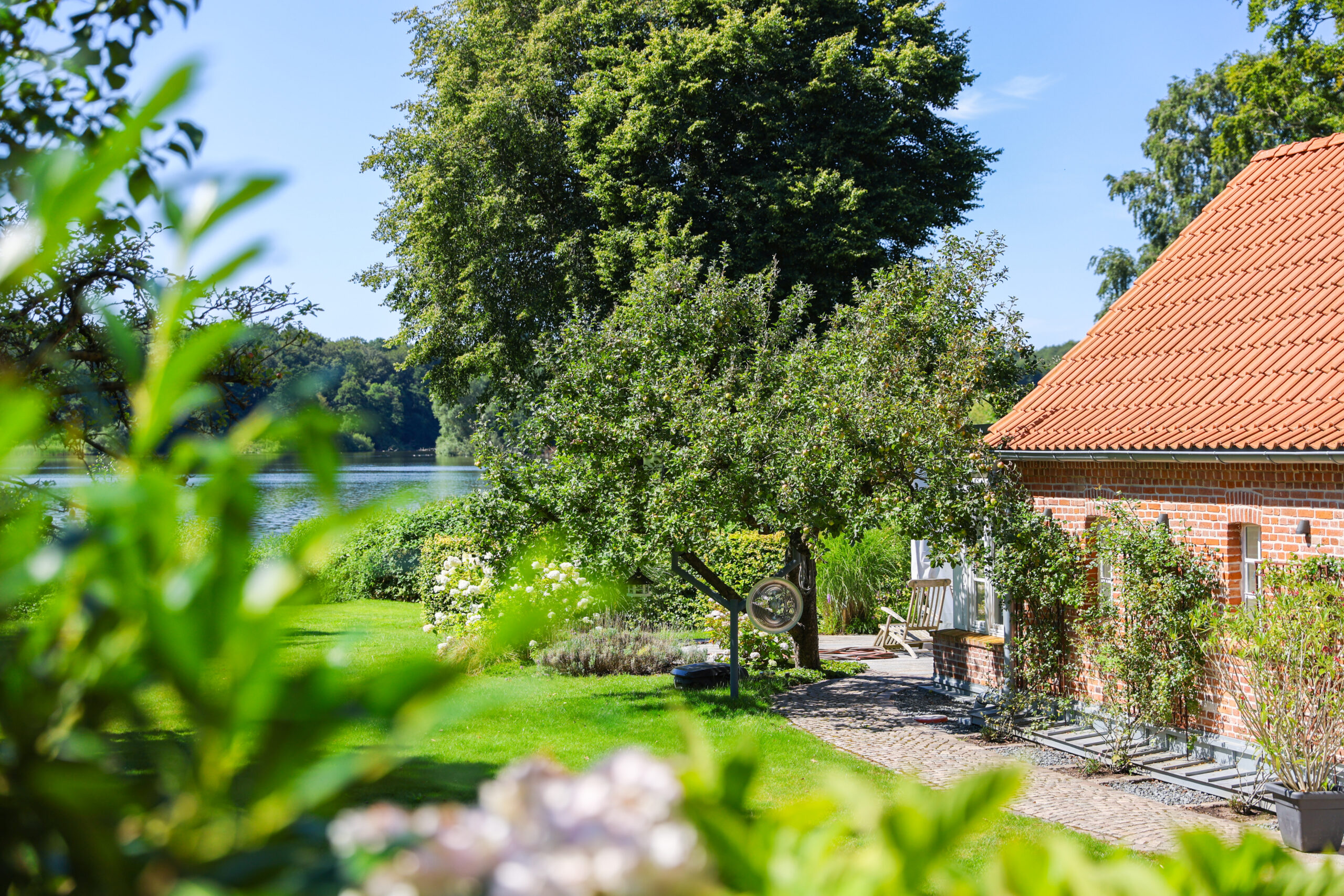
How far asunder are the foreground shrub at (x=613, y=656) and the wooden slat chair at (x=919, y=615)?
3.74 metres

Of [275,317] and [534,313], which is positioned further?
[534,313]

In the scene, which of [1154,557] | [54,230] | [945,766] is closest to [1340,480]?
[1154,557]

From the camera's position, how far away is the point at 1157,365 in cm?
1167

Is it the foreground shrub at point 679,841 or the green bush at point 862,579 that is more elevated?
the foreground shrub at point 679,841

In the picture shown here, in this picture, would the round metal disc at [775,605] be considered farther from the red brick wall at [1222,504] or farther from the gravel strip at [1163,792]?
the gravel strip at [1163,792]

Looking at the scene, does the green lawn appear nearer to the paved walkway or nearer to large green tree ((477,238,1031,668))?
the paved walkway

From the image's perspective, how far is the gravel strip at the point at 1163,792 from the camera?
913 centimetres

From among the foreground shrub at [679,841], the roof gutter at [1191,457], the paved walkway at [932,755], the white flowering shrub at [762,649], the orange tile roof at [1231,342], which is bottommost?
the paved walkway at [932,755]

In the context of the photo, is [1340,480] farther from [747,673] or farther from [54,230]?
[54,230]

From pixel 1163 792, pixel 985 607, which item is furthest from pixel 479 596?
pixel 1163 792

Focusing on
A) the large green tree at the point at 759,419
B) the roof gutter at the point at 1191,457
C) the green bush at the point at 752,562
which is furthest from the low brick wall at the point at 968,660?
the green bush at the point at 752,562

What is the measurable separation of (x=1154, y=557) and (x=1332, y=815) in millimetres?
2788

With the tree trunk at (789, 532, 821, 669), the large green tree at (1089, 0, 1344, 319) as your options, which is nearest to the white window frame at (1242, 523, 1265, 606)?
the tree trunk at (789, 532, 821, 669)

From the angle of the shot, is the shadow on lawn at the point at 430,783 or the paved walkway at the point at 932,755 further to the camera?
the paved walkway at the point at 932,755
